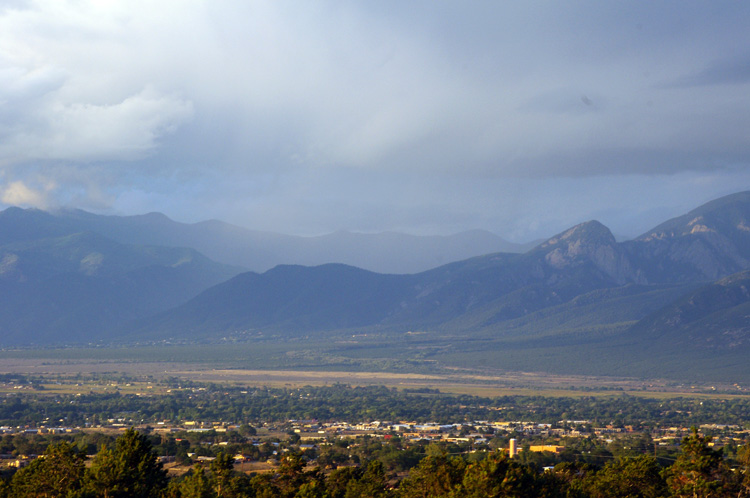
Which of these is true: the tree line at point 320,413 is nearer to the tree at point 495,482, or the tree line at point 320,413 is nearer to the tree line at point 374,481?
the tree line at point 374,481

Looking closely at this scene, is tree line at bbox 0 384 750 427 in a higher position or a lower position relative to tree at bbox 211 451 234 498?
lower

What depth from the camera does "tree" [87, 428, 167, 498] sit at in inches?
2372

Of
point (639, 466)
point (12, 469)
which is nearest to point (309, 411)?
point (12, 469)

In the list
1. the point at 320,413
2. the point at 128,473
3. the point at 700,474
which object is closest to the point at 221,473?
the point at 128,473

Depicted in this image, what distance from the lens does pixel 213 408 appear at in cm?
18988

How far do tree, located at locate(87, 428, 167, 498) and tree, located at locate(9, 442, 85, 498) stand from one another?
5.02 ft

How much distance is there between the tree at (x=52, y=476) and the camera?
61.5m

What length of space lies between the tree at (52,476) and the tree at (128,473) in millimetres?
1529

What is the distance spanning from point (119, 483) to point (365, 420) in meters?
111

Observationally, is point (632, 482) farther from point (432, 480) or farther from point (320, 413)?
point (320, 413)

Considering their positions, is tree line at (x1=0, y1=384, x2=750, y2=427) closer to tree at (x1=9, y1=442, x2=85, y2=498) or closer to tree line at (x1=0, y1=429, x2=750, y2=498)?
tree line at (x1=0, y1=429, x2=750, y2=498)

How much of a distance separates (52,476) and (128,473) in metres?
5.08

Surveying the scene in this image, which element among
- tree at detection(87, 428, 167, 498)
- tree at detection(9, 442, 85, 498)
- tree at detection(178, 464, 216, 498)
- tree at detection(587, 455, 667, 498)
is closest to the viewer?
tree at detection(178, 464, 216, 498)

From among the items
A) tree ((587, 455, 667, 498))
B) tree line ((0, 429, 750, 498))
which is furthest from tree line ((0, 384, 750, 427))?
tree line ((0, 429, 750, 498))
